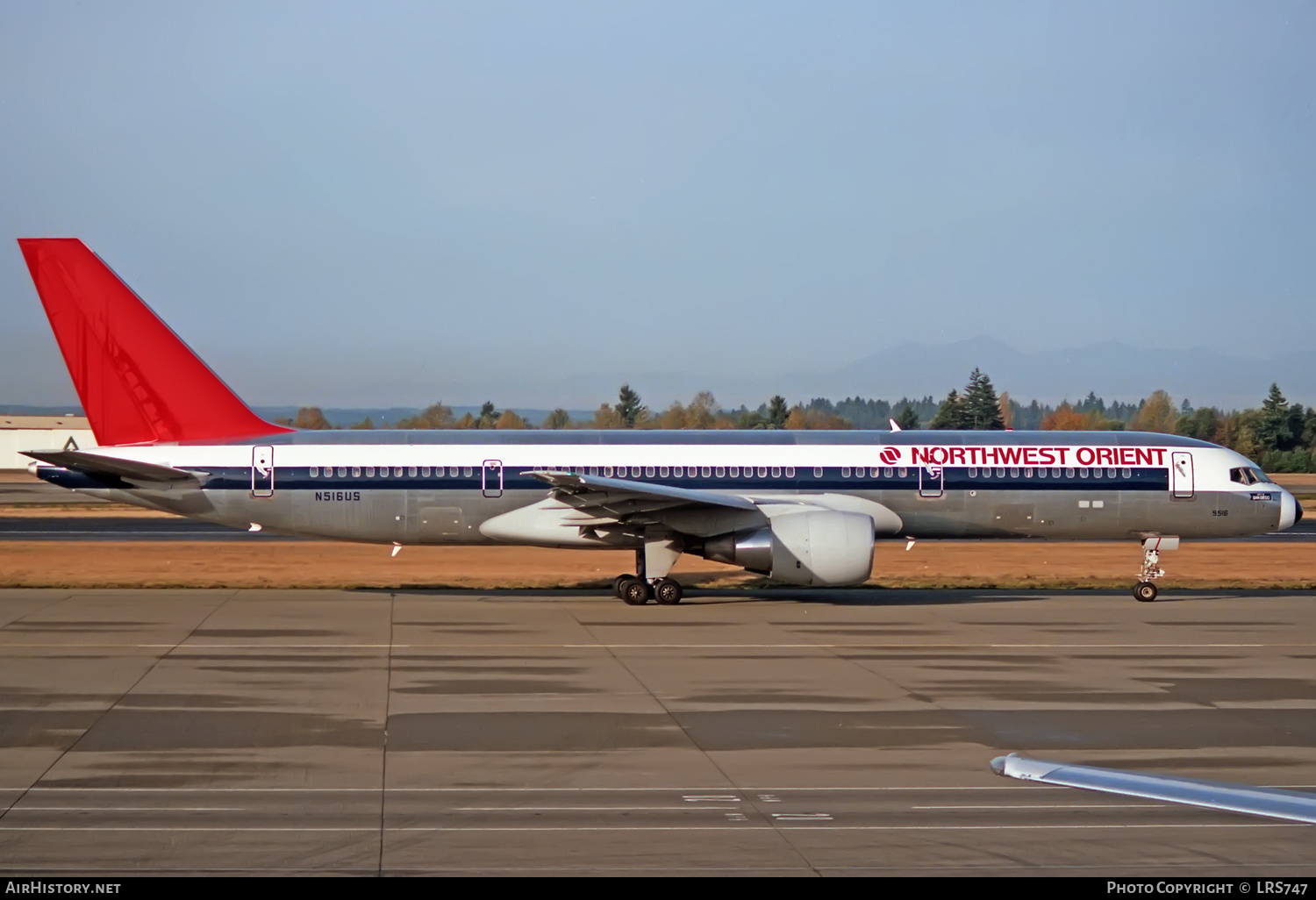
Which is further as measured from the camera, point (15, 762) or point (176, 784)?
point (15, 762)

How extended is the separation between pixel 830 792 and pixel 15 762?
24.7 ft

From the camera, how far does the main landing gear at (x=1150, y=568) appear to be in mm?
26625

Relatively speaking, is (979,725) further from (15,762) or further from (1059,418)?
(1059,418)

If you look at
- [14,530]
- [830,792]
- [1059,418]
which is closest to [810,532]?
[830,792]

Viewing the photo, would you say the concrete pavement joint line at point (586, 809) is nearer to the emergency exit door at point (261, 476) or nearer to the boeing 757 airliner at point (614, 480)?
the boeing 757 airliner at point (614, 480)

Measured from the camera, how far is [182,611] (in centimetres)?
2339

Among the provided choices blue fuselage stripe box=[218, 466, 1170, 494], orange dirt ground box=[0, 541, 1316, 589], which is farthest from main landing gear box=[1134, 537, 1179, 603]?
orange dirt ground box=[0, 541, 1316, 589]

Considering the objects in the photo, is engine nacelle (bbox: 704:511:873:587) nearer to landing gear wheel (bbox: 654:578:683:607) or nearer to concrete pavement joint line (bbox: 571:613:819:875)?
landing gear wheel (bbox: 654:578:683:607)

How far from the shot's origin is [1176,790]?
20.9ft

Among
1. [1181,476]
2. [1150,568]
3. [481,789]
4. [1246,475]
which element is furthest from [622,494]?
[1246,475]

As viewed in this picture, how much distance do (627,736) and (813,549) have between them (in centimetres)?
1100

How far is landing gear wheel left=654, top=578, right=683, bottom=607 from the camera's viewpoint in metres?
25.5

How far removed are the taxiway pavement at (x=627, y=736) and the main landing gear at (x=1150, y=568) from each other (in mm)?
1839

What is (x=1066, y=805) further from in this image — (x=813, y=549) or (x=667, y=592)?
(x=667, y=592)
